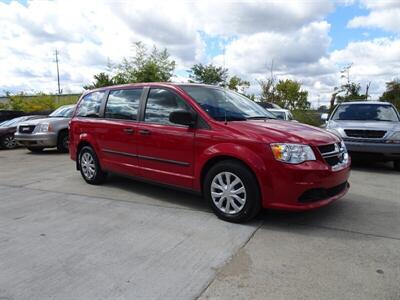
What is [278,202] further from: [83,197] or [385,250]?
[83,197]

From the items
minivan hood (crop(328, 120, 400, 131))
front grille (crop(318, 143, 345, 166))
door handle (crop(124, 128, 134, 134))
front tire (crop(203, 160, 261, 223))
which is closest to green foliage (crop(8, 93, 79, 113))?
minivan hood (crop(328, 120, 400, 131))

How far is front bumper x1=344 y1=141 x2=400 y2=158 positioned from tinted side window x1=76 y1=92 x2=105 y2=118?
523 cm

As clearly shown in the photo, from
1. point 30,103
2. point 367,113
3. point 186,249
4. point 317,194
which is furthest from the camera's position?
point 30,103

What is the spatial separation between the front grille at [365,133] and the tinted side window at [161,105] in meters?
4.68

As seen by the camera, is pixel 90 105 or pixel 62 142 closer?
pixel 90 105

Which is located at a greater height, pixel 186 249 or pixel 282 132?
pixel 282 132

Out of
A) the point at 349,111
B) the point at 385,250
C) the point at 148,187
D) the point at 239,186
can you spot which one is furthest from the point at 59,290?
the point at 349,111

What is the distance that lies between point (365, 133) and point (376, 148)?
16.9 inches

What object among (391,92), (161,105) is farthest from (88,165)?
(391,92)

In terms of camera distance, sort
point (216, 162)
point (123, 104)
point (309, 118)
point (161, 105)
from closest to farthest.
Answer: point (216, 162) → point (161, 105) → point (123, 104) → point (309, 118)

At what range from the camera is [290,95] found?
36.5m

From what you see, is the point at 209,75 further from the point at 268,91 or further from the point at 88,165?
the point at 88,165

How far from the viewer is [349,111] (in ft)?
30.1

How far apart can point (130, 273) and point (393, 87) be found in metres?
39.5
